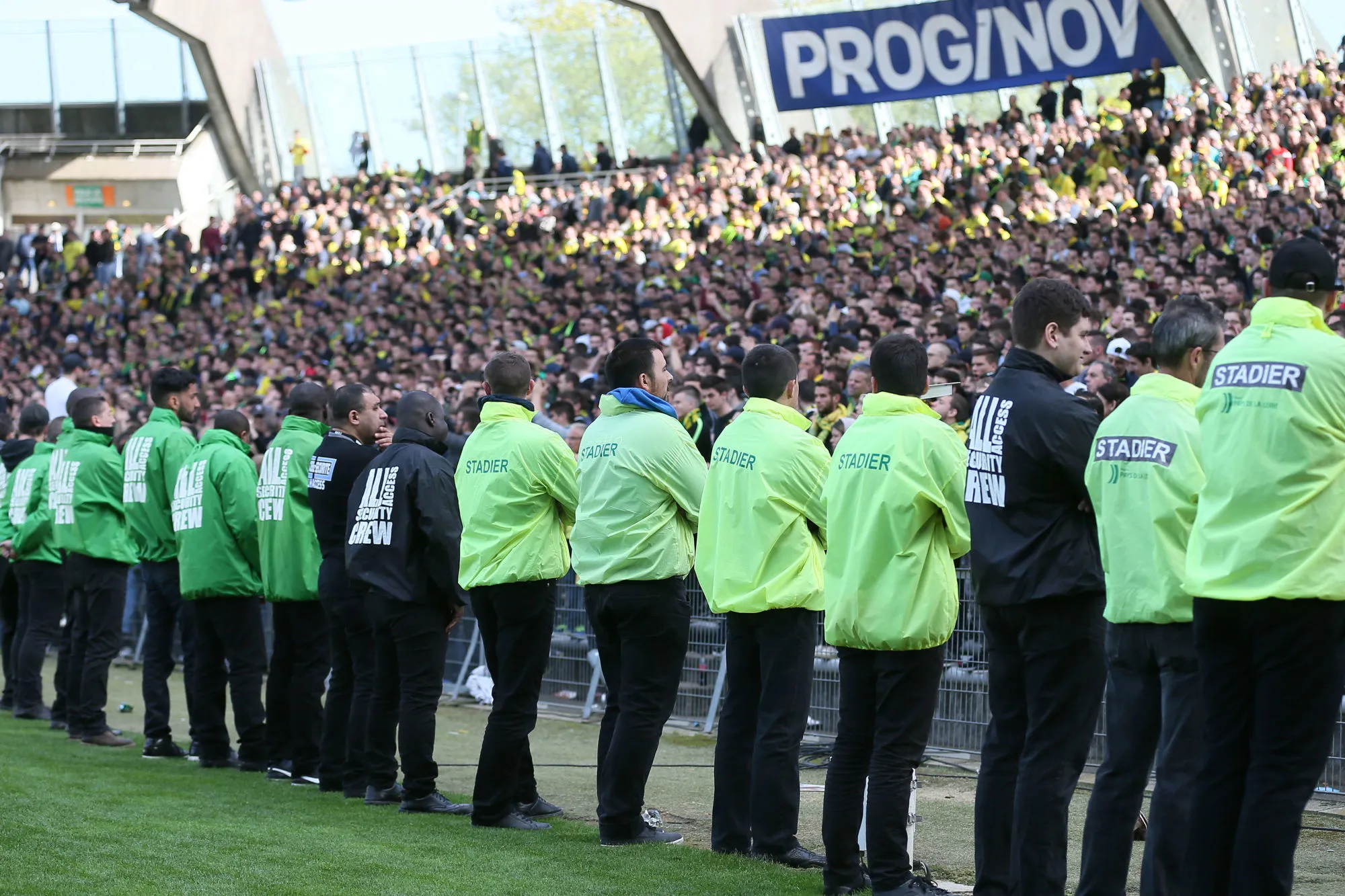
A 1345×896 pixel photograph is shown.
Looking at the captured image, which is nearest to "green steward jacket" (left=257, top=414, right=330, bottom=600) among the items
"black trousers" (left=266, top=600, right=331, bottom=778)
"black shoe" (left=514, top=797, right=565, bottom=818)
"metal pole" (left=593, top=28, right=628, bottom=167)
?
"black trousers" (left=266, top=600, right=331, bottom=778)

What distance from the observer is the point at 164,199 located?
134ft

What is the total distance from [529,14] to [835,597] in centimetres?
4621

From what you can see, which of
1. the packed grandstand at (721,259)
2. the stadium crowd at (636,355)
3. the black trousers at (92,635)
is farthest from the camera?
the packed grandstand at (721,259)

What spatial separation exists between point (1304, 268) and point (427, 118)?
38459 mm

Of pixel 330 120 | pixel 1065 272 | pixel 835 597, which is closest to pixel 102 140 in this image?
pixel 330 120

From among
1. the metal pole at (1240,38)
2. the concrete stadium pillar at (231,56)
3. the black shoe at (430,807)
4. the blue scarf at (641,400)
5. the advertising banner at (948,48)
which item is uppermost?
the concrete stadium pillar at (231,56)

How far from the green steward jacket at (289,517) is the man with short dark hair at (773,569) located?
311 centimetres

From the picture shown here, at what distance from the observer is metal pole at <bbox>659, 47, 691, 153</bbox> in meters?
37.8

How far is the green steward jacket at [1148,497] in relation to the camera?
4828 mm

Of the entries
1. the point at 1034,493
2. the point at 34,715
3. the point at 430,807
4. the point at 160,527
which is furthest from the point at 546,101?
the point at 1034,493

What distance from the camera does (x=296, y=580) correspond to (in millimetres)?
8945

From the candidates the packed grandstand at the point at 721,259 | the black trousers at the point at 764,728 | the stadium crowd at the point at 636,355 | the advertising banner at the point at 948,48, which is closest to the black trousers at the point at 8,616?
the stadium crowd at the point at 636,355

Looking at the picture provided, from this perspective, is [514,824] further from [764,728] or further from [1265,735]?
[1265,735]

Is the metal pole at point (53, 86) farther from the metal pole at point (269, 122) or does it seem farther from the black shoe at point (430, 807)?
the black shoe at point (430, 807)
